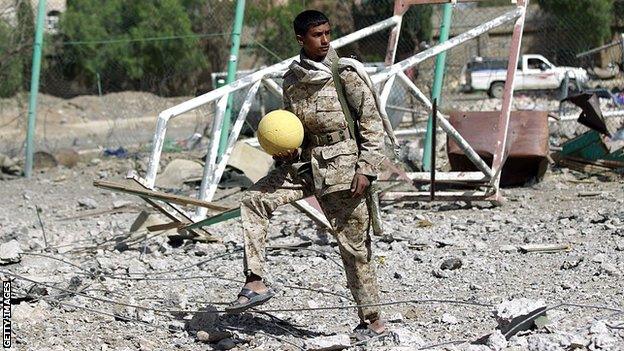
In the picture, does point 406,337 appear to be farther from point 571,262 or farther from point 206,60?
point 206,60

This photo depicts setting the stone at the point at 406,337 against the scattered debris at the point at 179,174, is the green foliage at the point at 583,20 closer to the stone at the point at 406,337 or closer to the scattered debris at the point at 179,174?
the scattered debris at the point at 179,174

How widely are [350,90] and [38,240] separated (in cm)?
417

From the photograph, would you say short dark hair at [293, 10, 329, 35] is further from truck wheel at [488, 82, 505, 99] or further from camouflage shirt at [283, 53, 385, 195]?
truck wheel at [488, 82, 505, 99]

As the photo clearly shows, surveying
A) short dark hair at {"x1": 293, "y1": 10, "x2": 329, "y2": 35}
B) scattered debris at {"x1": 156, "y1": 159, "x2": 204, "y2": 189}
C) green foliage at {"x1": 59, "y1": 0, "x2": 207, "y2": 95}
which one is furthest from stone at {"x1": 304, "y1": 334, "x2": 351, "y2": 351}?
green foliage at {"x1": 59, "y1": 0, "x2": 207, "y2": 95}

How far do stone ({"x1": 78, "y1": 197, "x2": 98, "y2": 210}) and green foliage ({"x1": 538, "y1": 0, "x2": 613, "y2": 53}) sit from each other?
9583mm

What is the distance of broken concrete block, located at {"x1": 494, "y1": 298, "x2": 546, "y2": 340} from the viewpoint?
523 cm

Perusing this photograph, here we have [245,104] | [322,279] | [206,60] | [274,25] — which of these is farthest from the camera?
[206,60]

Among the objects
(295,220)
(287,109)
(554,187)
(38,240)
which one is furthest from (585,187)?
(287,109)

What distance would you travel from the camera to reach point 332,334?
19.1ft

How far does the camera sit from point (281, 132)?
5371 millimetres

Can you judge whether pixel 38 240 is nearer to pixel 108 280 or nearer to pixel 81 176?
pixel 108 280

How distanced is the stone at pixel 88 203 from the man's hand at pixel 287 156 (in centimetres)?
584

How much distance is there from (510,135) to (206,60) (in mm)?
9675

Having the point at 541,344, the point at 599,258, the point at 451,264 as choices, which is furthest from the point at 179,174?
the point at 541,344
